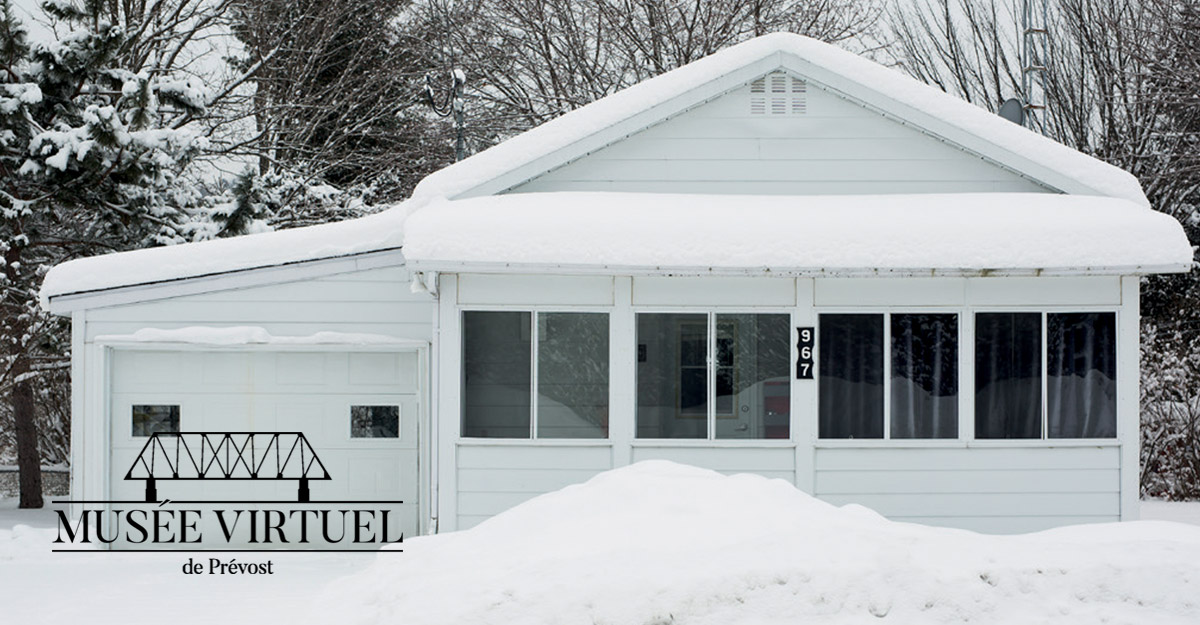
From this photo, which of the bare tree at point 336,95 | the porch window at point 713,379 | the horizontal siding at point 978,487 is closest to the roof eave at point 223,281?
the porch window at point 713,379

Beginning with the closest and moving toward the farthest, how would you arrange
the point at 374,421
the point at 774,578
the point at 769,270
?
the point at 774,578, the point at 769,270, the point at 374,421

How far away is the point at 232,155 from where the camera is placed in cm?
2064

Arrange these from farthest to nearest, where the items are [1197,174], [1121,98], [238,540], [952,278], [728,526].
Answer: [1121,98] → [1197,174] → [238,540] → [952,278] → [728,526]

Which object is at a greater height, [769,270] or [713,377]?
[769,270]

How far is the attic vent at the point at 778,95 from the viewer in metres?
11.8

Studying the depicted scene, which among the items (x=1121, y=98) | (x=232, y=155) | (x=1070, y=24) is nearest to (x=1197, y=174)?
(x=1121, y=98)

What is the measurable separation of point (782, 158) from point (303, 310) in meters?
4.82

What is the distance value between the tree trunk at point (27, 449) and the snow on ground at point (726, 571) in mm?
8716

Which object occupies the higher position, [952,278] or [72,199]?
[72,199]

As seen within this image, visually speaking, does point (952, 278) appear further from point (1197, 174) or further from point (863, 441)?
point (1197, 174)

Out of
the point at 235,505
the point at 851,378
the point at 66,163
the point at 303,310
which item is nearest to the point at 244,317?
the point at 303,310

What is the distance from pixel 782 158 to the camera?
11859 millimetres

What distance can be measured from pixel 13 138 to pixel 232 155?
5.13m

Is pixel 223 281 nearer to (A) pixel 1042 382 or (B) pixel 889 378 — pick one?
(B) pixel 889 378
